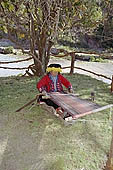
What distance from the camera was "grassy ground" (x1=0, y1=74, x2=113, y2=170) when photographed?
2.40 metres

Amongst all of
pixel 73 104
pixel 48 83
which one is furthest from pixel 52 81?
pixel 73 104

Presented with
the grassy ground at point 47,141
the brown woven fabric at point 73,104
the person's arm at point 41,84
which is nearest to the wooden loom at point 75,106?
the brown woven fabric at point 73,104

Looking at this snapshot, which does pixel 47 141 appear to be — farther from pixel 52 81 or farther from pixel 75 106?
pixel 52 81

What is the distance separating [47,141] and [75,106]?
62 cm

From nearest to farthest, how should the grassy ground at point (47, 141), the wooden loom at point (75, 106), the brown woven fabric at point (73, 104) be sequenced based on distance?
the grassy ground at point (47, 141) < the wooden loom at point (75, 106) < the brown woven fabric at point (73, 104)

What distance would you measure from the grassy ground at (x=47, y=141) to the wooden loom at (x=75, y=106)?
4.8 inches

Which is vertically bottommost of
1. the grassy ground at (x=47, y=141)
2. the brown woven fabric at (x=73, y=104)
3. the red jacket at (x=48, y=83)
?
the grassy ground at (x=47, y=141)

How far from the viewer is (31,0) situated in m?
4.45

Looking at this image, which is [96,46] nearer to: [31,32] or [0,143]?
[31,32]

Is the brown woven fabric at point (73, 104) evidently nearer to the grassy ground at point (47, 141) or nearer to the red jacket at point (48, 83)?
the grassy ground at point (47, 141)

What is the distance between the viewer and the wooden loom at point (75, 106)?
252cm

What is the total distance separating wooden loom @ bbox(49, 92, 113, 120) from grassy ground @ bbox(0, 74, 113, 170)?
12 centimetres

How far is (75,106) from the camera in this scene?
9.21 feet

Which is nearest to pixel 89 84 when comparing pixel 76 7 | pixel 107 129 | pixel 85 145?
pixel 76 7
